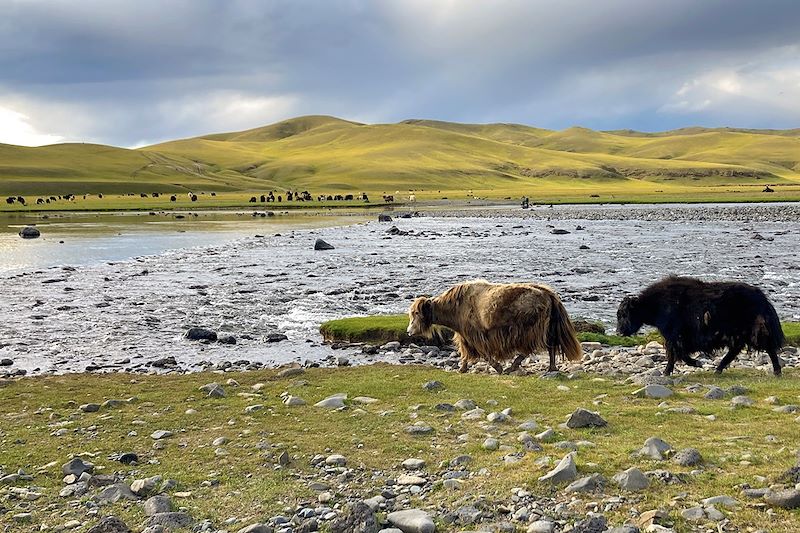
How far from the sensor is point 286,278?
27609 millimetres

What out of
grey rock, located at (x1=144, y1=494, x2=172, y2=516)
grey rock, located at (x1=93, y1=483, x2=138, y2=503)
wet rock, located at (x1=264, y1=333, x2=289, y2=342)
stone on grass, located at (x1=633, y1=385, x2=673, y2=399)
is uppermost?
grey rock, located at (x1=144, y1=494, x2=172, y2=516)

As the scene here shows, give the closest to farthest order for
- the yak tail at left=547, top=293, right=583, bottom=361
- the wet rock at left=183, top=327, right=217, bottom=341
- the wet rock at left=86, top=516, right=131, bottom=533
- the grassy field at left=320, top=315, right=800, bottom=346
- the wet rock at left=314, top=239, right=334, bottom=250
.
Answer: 1. the wet rock at left=86, top=516, right=131, bottom=533
2. the yak tail at left=547, top=293, right=583, bottom=361
3. the grassy field at left=320, top=315, right=800, bottom=346
4. the wet rock at left=183, top=327, right=217, bottom=341
5. the wet rock at left=314, top=239, right=334, bottom=250

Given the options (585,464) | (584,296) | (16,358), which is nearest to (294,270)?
(584,296)

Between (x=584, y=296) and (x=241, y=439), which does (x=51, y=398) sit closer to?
(x=241, y=439)

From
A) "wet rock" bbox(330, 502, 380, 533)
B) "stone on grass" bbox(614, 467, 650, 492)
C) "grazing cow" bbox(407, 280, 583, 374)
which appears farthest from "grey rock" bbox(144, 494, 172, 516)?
"grazing cow" bbox(407, 280, 583, 374)

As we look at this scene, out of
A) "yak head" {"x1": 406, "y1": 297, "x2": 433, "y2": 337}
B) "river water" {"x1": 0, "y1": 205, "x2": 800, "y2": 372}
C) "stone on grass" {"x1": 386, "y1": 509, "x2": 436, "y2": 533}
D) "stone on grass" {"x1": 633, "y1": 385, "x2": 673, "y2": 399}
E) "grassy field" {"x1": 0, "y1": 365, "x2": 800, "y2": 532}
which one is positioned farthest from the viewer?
"river water" {"x1": 0, "y1": 205, "x2": 800, "y2": 372}

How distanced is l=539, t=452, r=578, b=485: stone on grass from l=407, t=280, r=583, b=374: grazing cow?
646cm

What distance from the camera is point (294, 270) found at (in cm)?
3023

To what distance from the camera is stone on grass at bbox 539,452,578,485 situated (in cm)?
619

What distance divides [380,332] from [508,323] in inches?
170

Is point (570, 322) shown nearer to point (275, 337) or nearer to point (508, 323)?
point (508, 323)

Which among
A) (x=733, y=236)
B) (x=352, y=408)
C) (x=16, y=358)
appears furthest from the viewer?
(x=733, y=236)

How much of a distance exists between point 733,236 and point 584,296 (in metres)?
25.9

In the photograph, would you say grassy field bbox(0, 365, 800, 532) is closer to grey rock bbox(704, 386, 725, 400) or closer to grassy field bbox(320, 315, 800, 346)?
grey rock bbox(704, 386, 725, 400)
